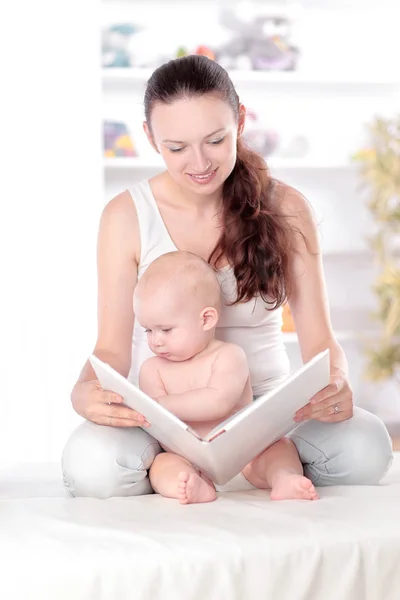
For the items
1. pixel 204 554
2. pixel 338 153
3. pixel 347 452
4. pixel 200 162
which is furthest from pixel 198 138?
pixel 338 153

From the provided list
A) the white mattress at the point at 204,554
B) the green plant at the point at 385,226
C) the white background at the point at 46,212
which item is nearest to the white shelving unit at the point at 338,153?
the green plant at the point at 385,226

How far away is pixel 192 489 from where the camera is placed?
1.58 m

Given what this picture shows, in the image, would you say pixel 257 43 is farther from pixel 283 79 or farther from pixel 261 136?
pixel 261 136

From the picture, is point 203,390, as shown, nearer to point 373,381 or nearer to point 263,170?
point 263,170

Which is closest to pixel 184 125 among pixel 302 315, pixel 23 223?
pixel 302 315

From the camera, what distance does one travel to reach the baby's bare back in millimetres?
1806

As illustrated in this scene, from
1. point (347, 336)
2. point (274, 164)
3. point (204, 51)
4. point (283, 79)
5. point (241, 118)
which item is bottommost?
point (347, 336)

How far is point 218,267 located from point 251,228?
11cm

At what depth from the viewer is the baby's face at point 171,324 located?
179 centimetres

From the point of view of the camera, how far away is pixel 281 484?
1.63 metres

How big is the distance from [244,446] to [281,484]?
11 centimetres

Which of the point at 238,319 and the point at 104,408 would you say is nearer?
the point at 104,408

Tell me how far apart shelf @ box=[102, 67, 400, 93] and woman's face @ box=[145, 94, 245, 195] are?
2335mm

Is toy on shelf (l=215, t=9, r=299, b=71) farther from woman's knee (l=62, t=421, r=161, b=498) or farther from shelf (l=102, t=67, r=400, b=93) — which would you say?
woman's knee (l=62, t=421, r=161, b=498)
